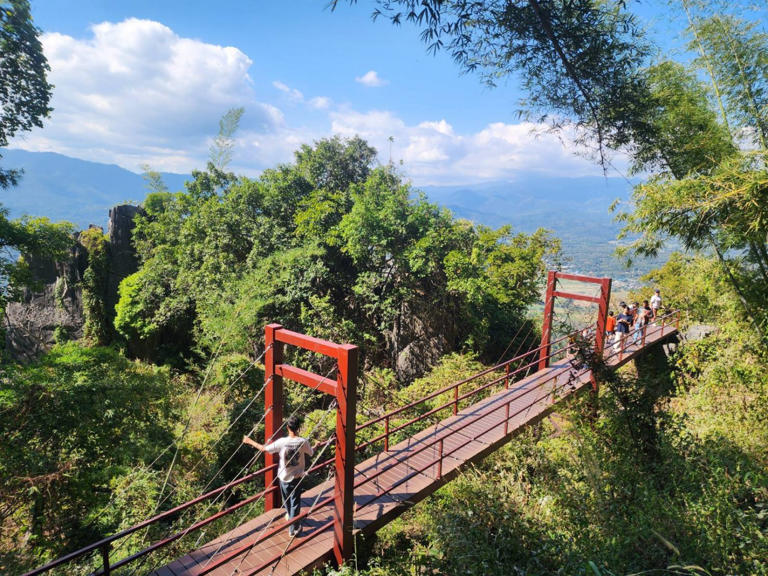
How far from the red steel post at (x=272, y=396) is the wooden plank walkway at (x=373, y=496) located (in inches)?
16.7

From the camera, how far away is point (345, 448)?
4.73 metres

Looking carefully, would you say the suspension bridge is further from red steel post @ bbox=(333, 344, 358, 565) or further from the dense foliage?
the dense foliage

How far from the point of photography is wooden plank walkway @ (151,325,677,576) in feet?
15.2

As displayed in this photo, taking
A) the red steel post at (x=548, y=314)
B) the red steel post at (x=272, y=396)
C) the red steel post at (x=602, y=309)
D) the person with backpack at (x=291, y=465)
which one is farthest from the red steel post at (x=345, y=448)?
the red steel post at (x=548, y=314)

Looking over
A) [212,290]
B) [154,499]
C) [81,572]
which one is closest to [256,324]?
[212,290]

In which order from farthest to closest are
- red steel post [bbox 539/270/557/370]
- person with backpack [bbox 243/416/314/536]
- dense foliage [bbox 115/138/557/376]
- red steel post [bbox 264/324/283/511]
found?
dense foliage [bbox 115/138/557/376], red steel post [bbox 539/270/557/370], red steel post [bbox 264/324/283/511], person with backpack [bbox 243/416/314/536]

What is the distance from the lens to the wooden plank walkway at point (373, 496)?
4.63 metres

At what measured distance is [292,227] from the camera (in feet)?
56.0

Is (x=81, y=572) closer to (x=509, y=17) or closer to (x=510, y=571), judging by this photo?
(x=510, y=571)

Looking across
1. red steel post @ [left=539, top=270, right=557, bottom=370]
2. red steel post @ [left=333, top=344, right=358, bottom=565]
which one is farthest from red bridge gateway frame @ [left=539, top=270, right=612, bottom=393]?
red steel post @ [left=333, top=344, right=358, bottom=565]

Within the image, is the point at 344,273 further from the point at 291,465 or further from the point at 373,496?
the point at 291,465

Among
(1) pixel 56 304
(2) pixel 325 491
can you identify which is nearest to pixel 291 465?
(2) pixel 325 491

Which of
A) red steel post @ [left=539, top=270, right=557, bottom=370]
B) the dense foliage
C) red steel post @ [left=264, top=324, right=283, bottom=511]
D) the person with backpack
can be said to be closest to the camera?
the person with backpack

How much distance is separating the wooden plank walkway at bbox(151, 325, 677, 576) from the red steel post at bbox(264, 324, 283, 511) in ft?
1.39
